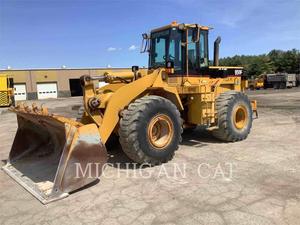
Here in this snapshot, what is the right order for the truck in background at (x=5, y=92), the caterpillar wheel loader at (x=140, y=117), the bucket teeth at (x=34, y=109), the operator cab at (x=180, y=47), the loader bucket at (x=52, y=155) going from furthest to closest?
1. the truck in background at (x=5, y=92)
2. the operator cab at (x=180, y=47)
3. the bucket teeth at (x=34, y=109)
4. the caterpillar wheel loader at (x=140, y=117)
5. the loader bucket at (x=52, y=155)

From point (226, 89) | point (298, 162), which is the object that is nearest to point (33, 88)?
point (226, 89)

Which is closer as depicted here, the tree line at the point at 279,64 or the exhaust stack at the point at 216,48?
the exhaust stack at the point at 216,48

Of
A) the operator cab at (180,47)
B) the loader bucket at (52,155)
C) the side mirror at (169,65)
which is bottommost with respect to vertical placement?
the loader bucket at (52,155)

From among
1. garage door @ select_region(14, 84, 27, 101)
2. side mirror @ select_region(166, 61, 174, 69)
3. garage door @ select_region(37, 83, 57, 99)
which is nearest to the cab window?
side mirror @ select_region(166, 61, 174, 69)

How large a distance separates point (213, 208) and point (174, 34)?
4570 millimetres

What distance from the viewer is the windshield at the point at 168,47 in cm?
789

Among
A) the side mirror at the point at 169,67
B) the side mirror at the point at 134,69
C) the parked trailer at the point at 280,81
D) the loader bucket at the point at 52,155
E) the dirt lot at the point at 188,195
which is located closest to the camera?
the dirt lot at the point at 188,195

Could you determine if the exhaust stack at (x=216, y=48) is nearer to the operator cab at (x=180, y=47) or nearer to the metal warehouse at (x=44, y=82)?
the operator cab at (x=180, y=47)

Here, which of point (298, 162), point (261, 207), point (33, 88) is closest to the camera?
point (261, 207)

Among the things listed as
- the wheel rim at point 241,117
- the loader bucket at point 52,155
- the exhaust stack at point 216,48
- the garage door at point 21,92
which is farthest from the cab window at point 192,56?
the garage door at point 21,92

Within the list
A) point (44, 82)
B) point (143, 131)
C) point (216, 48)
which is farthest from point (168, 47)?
point (44, 82)

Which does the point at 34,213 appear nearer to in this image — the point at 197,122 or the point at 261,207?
the point at 261,207

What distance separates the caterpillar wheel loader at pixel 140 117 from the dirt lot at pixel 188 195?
0.95ft

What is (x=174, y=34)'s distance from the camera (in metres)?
7.87
